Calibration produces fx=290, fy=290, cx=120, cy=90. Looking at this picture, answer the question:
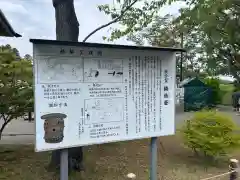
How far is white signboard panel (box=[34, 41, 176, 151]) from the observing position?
10.2 ft

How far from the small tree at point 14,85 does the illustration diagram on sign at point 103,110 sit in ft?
7.46

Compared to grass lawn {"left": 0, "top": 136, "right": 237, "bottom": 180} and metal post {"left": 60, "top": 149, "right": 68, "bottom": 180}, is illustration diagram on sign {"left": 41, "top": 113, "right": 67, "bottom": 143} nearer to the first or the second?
metal post {"left": 60, "top": 149, "right": 68, "bottom": 180}

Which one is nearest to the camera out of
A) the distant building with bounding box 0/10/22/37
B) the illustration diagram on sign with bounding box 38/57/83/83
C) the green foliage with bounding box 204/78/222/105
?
the illustration diagram on sign with bounding box 38/57/83/83

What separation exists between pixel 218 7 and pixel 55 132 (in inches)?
230

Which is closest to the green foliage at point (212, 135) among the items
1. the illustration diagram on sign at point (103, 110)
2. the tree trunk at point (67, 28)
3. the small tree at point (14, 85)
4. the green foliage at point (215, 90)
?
the tree trunk at point (67, 28)

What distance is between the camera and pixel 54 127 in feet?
10.3

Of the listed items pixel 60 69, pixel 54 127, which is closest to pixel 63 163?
pixel 54 127

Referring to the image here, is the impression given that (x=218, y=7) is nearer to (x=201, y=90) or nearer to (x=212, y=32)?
(x=212, y=32)

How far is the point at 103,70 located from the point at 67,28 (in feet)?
6.65

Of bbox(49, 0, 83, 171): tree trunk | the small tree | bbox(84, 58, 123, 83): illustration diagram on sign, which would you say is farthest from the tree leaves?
bbox(84, 58, 123, 83): illustration diagram on sign

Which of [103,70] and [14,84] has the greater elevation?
[103,70]

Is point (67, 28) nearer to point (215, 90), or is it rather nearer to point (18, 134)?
point (18, 134)

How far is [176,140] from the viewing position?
26.4 ft

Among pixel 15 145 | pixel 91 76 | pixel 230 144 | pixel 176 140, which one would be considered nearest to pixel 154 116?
pixel 91 76
